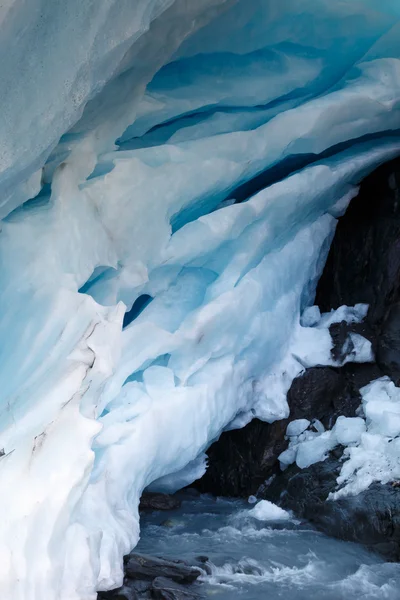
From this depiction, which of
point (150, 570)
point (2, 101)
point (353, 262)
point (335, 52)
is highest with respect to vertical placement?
point (2, 101)

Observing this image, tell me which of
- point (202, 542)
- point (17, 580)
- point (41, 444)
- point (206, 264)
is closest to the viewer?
point (17, 580)

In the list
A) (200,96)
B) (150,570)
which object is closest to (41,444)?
(150,570)

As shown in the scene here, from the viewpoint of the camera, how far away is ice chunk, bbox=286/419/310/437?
5.18m

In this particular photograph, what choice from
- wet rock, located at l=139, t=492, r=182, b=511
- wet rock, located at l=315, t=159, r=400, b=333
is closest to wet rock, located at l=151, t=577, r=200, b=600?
wet rock, located at l=139, t=492, r=182, b=511

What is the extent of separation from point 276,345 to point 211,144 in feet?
5.44

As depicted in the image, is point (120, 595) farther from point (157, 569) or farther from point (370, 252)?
point (370, 252)

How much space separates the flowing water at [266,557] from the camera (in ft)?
11.2

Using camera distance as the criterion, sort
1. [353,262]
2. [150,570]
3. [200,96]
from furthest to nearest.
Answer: [353,262]
[200,96]
[150,570]

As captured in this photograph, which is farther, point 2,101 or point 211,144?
point 211,144

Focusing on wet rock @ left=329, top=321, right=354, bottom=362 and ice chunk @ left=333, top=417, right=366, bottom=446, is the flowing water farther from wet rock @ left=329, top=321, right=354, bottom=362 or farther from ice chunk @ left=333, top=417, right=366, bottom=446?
wet rock @ left=329, top=321, right=354, bottom=362

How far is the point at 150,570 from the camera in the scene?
3453mm

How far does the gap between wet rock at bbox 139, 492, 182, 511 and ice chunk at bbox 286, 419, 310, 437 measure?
3.20 ft

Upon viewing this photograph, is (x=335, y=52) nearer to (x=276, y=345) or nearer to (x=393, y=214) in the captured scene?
(x=393, y=214)

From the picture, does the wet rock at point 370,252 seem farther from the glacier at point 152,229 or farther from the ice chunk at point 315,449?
the ice chunk at point 315,449
